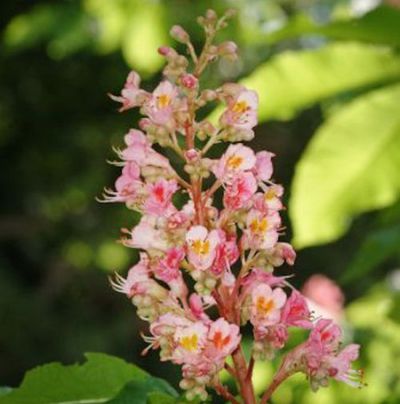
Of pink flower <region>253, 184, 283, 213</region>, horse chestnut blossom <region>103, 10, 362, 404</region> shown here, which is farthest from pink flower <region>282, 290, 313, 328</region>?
pink flower <region>253, 184, 283, 213</region>

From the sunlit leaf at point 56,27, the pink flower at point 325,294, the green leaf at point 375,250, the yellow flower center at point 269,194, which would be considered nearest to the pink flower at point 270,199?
the yellow flower center at point 269,194

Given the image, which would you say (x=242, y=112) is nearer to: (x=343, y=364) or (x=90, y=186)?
(x=343, y=364)

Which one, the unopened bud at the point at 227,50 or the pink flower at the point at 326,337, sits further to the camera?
the unopened bud at the point at 227,50

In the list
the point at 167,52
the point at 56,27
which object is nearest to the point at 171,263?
the point at 167,52

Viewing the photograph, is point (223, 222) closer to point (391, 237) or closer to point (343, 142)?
point (343, 142)

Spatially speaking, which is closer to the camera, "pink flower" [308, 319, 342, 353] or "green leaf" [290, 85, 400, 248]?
"pink flower" [308, 319, 342, 353]

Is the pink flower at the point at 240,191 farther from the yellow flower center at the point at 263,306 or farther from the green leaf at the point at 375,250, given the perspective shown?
the green leaf at the point at 375,250

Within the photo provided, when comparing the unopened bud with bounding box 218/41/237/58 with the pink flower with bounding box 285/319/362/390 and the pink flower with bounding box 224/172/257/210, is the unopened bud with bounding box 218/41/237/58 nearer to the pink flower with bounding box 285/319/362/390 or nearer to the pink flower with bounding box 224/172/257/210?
the pink flower with bounding box 224/172/257/210

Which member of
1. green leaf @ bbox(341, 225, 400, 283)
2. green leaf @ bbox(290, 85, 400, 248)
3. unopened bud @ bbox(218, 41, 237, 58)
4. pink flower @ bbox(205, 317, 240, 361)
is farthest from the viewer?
green leaf @ bbox(341, 225, 400, 283)
